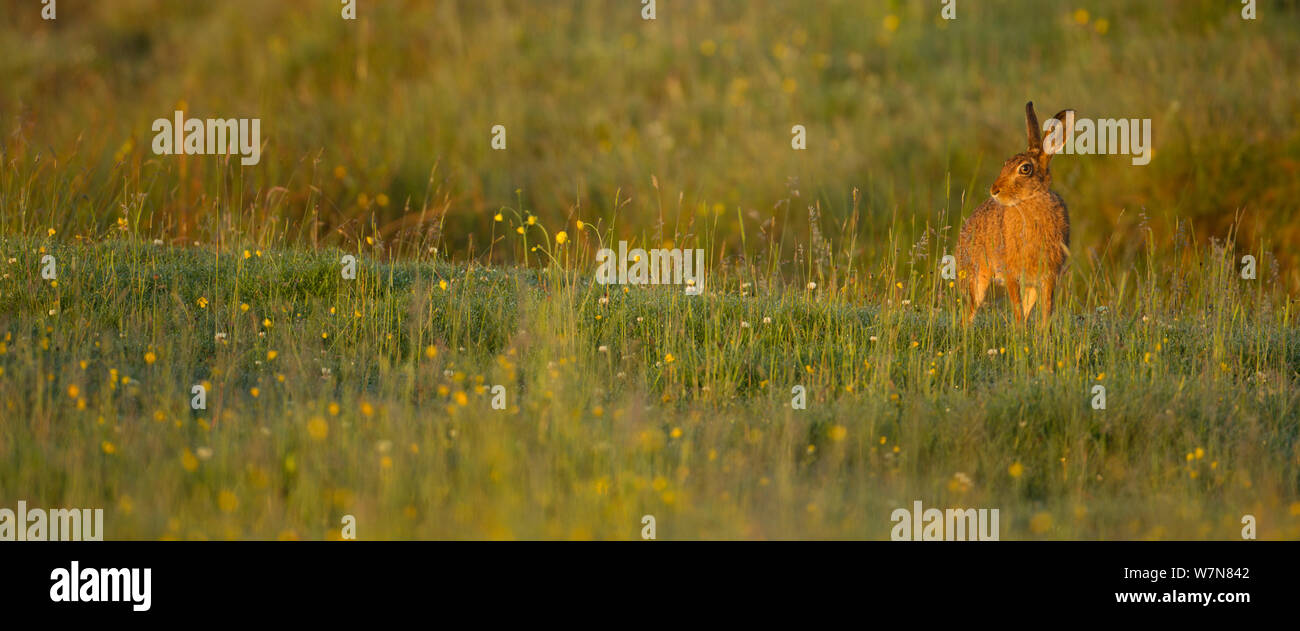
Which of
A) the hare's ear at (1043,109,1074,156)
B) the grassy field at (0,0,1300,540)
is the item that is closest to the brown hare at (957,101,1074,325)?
the hare's ear at (1043,109,1074,156)

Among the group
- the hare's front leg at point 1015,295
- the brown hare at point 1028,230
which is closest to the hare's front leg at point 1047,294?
the brown hare at point 1028,230

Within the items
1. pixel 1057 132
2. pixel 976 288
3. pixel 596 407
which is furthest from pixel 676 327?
pixel 1057 132

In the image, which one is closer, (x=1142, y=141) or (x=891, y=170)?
(x=1142, y=141)

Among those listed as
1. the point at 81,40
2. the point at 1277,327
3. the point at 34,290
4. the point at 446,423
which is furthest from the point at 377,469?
the point at 81,40

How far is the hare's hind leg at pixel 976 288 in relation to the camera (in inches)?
355

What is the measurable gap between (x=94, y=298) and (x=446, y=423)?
314cm

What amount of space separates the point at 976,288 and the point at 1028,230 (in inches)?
23.0

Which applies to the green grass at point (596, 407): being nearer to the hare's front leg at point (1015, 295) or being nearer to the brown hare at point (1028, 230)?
the hare's front leg at point (1015, 295)

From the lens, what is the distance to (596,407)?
22.5 feet

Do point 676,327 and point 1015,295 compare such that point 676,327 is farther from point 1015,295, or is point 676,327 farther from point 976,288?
point 1015,295

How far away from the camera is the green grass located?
19.1 feet

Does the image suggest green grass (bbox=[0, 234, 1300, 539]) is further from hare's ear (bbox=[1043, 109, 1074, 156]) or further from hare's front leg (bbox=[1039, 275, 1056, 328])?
hare's ear (bbox=[1043, 109, 1074, 156])

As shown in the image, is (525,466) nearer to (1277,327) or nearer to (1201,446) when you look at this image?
(1201,446)

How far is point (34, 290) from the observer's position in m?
8.09
